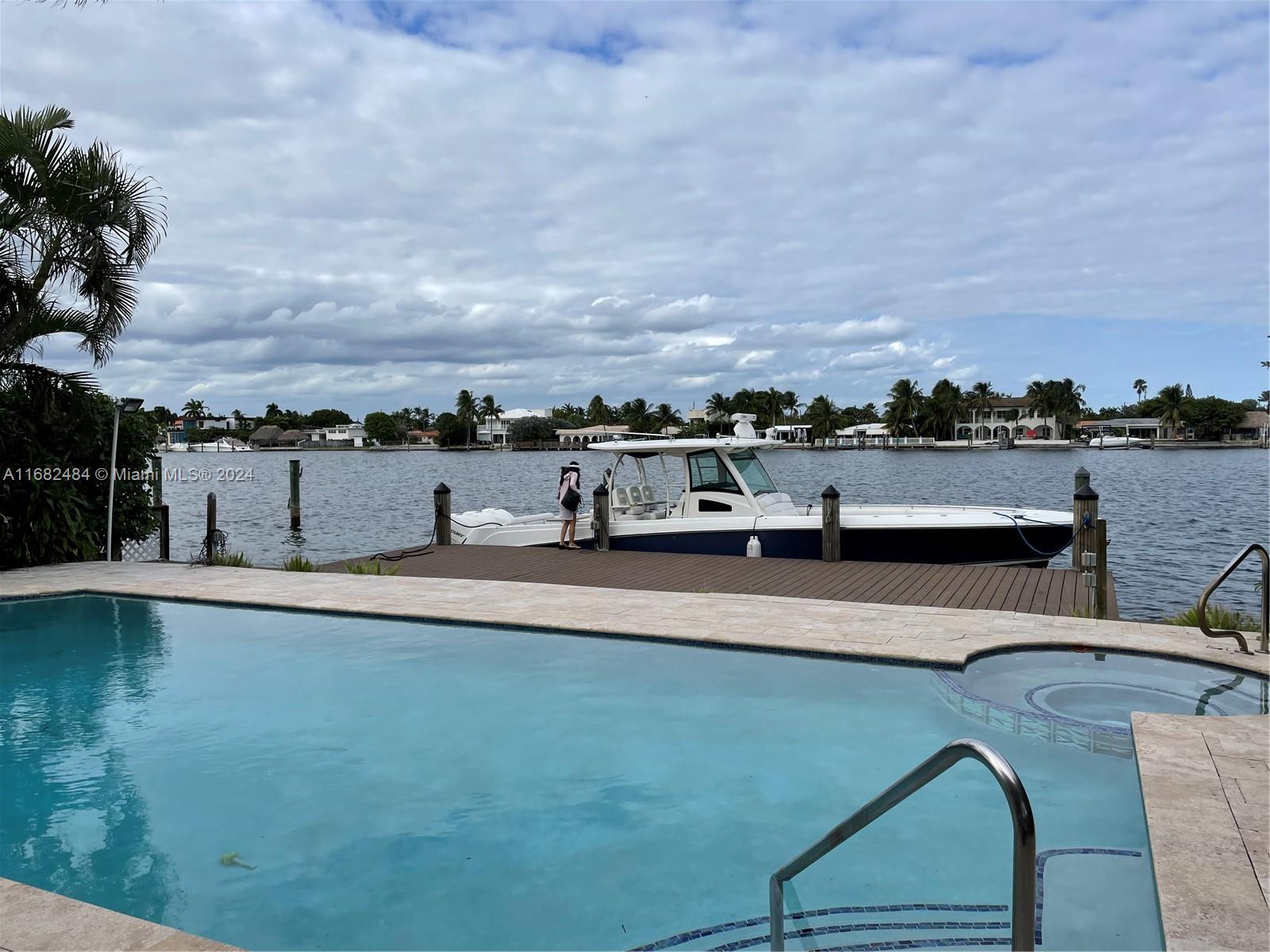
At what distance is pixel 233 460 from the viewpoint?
374 feet

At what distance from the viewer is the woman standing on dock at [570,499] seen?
14.3m

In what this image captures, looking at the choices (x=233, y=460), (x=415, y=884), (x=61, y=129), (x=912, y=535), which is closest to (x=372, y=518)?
(x=61, y=129)

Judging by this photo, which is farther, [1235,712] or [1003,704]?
[1003,704]

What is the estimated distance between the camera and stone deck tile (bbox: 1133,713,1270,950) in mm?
3207

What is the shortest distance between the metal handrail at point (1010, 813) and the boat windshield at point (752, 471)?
11.5 m

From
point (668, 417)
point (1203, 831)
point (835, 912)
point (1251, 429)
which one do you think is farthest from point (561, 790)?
point (1251, 429)

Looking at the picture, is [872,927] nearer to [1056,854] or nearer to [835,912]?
[835,912]

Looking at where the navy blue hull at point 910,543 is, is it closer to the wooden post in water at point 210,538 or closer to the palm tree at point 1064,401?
the wooden post in water at point 210,538

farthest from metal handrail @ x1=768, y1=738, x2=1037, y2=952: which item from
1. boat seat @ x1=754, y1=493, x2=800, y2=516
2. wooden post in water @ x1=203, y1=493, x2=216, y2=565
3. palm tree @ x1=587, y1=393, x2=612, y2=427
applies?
palm tree @ x1=587, y1=393, x2=612, y2=427

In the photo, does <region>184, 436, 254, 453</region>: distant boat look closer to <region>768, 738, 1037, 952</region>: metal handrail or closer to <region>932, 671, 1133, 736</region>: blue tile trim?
<region>932, 671, 1133, 736</region>: blue tile trim

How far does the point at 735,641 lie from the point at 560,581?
14.3ft

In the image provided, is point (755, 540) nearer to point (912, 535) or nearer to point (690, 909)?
point (912, 535)

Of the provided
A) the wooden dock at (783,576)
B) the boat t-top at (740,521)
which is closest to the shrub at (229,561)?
the wooden dock at (783,576)

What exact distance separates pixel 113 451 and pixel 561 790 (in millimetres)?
11614
